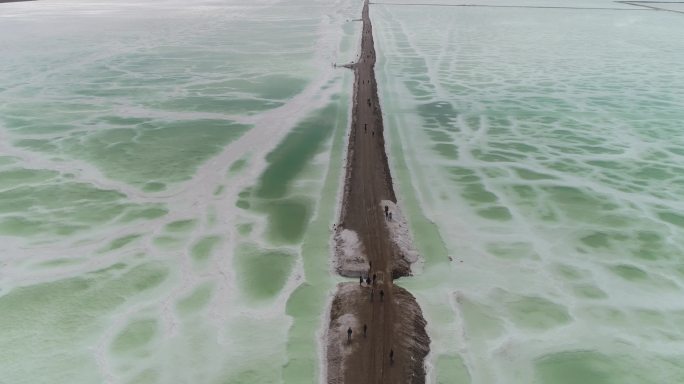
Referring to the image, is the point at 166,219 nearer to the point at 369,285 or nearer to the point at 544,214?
the point at 369,285

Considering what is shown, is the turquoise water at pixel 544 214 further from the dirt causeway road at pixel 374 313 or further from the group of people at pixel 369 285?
→ the group of people at pixel 369 285

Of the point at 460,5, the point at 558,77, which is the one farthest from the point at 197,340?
the point at 460,5

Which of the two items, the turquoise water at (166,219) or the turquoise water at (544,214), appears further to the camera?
the turquoise water at (544,214)

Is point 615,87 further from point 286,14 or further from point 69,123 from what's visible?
point 286,14

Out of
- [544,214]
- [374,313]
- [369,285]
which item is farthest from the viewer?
[544,214]

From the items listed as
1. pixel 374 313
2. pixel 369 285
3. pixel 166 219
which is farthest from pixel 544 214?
pixel 166 219

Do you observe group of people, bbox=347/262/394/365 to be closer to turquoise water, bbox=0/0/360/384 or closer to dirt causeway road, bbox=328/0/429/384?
dirt causeway road, bbox=328/0/429/384

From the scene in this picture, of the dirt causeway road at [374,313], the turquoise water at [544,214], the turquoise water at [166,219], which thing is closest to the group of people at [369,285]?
the dirt causeway road at [374,313]
